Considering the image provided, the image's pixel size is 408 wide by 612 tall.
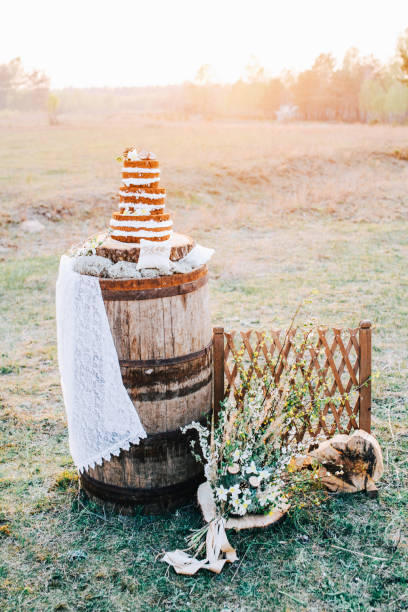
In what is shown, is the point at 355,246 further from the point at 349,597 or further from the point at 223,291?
the point at 349,597

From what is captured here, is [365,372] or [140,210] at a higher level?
[140,210]

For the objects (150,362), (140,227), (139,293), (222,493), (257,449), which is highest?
(140,227)

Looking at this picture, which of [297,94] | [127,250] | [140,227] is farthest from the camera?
[297,94]

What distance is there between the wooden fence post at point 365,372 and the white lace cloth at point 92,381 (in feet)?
5.89

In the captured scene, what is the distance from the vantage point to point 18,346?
7.13 meters

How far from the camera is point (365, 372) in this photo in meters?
4.32

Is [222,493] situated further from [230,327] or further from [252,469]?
[230,327]

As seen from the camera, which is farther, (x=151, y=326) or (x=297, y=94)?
(x=297, y=94)

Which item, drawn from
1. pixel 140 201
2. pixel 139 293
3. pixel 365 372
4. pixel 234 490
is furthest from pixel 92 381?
pixel 365 372

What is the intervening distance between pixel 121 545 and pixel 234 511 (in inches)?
29.8

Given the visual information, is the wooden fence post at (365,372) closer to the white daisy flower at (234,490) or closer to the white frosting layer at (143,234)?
the white daisy flower at (234,490)

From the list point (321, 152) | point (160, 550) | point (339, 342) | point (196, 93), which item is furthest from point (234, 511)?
point (196, 93)

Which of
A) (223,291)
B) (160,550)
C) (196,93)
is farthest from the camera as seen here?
(196,93)

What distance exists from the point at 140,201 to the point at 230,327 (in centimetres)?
396
